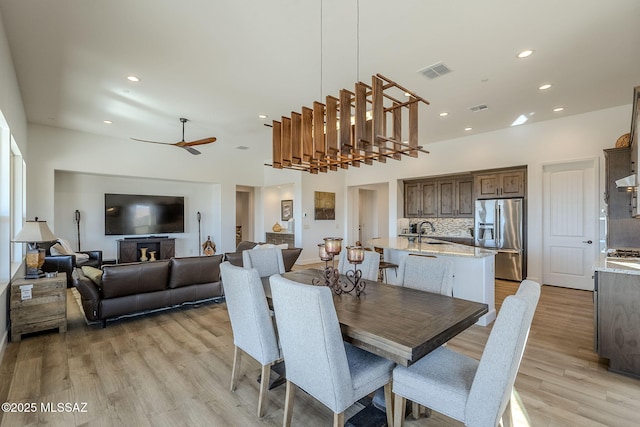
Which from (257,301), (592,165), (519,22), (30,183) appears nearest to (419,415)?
(257,301)

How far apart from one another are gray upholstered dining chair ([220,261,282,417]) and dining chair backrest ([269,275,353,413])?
0.29 meters

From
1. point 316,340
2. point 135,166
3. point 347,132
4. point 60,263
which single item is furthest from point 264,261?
point 135,166

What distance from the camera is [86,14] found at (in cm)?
265

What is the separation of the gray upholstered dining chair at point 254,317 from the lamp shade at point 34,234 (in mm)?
2728

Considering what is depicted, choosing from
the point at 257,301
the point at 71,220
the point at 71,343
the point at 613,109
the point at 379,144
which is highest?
the point at 613,109

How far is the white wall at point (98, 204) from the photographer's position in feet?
21.8

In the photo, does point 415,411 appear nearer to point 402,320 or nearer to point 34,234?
point 402,320

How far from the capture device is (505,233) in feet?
19.5

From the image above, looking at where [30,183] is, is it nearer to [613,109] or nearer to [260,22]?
[260,22]

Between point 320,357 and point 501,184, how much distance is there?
596 cm

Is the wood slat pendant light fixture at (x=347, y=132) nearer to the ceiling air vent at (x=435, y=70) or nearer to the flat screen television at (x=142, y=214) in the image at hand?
the ceiling air vent at (x=435, y=70)

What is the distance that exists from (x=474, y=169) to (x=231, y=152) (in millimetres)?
5976

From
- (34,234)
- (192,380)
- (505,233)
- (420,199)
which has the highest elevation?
(420,199)

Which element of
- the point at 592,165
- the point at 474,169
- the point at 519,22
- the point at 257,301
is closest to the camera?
the point at 257,301
